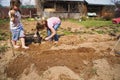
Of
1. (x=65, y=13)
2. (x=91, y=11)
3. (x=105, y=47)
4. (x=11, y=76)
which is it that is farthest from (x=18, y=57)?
(x=91, y=11)

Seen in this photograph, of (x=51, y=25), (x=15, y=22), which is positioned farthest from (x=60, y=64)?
(x=15, y=22)

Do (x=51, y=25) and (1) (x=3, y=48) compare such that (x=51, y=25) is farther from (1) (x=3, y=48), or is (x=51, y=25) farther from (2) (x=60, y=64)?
(2) (x=60, y=64)

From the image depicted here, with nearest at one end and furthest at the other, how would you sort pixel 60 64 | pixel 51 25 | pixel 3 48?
pixel 60 64
pixel 3 48
pixel 51 25

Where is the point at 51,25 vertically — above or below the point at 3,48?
above

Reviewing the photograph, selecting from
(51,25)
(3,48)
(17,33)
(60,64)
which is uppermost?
(51,25)

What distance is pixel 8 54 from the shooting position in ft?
22.6

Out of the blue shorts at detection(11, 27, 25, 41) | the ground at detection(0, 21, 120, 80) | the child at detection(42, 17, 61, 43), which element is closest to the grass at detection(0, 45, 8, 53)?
the ground at detection(0, 21, 120, 80)

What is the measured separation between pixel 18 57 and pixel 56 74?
63.1 inches

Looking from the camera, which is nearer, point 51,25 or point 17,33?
point 17,33

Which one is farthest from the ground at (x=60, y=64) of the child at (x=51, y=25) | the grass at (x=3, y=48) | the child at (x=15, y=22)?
the child at (x=51, y=25)

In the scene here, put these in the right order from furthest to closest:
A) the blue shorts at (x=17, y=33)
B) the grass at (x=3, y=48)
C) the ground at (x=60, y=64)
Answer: the blue shorts at (x=17, y=33) < the grass at (x=3, y=48) < the ground at (x=60, y=64)

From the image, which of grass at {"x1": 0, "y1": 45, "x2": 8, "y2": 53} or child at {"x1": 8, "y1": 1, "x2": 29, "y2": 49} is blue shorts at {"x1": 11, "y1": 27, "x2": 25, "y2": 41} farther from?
grass at {"x1": 0, "y1": 45, "x2": 8, "y2": 53}

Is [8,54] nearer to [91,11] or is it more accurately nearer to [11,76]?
[11,76]

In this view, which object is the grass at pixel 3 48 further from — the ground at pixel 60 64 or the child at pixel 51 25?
the child at pixel 51 25
